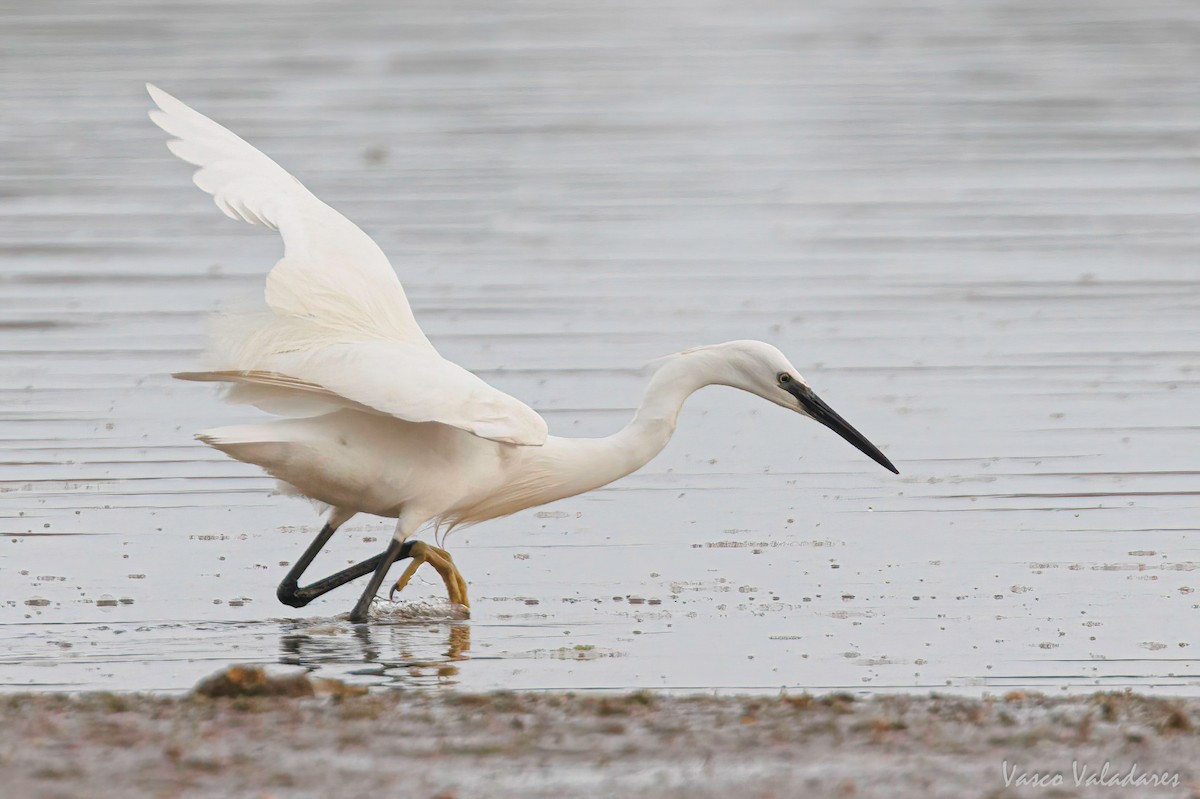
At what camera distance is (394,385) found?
854 centimetres

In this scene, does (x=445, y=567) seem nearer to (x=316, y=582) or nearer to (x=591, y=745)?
(x=316, y=582)

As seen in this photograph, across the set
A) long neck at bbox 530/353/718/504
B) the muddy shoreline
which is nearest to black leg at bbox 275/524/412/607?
long neck at bbox 530/353/718/504

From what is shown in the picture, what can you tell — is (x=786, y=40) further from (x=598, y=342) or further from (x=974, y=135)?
(x=598, y=342)

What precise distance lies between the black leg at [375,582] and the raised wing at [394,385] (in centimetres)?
90

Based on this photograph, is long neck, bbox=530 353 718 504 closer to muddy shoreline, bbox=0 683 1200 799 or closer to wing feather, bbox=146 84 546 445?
wing feather, bbox=146 84 546 445

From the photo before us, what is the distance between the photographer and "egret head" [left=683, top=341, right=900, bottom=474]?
31.7ft

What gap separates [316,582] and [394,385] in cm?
158

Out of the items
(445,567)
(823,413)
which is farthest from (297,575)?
(823,413)

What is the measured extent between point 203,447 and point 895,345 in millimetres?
5200

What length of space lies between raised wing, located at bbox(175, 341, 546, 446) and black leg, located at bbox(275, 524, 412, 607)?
3.20 ft

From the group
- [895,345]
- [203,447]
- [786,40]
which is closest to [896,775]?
[203,447]

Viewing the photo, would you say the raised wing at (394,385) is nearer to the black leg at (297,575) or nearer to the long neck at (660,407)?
the long neck at (660,407)

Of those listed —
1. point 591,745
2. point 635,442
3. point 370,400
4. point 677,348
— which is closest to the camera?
point 591,745

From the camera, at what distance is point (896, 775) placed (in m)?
6.29
